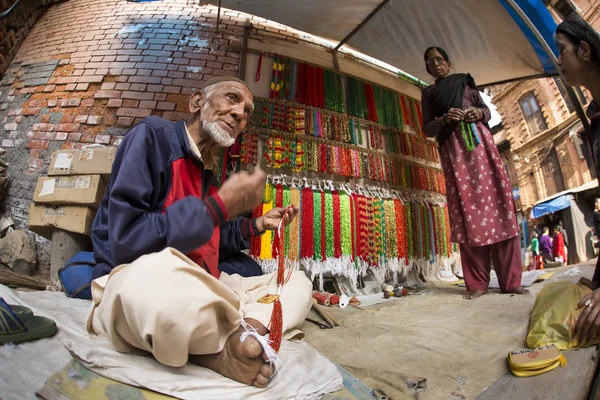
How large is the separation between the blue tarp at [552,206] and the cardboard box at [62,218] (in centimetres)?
866

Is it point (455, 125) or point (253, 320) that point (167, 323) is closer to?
point (253, 320)

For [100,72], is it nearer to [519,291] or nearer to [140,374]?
[140,374]

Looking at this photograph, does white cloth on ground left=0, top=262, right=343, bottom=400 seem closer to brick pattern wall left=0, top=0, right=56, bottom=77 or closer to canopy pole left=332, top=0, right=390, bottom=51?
canopy pole left=332, top=0, right=390, bottom=51

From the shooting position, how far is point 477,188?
2686 mm

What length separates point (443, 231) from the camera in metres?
4.17

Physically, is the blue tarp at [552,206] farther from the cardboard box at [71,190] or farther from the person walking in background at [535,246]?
the cardboard box at [71,190]

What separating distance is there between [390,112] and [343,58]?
43.6 inches

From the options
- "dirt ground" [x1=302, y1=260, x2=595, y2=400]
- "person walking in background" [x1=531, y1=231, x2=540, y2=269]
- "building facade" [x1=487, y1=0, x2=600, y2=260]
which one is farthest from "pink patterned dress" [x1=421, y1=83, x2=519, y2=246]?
"person walking in background" [x1=531, y1=231, x2=540, y2=269]

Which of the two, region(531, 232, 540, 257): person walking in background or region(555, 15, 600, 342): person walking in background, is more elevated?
region(555, 15, 600, 342): person walking in background

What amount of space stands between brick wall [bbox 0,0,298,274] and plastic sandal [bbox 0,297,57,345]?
2.40 m

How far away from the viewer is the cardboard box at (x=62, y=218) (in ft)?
7.88

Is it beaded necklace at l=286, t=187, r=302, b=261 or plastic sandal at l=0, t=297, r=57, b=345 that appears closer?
plastic sandal at l=0, t=297, r=57, b=345

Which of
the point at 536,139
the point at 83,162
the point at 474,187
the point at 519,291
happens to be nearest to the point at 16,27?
the point at 83,162

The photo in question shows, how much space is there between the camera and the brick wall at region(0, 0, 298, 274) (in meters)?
3.11
